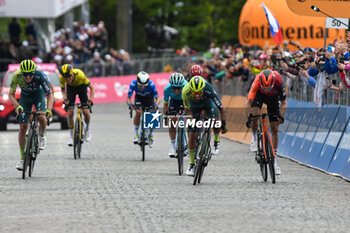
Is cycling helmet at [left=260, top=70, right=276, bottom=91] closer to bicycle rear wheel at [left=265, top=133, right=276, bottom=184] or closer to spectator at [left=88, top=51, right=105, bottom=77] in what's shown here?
bicycle rear wheel at [left=265, top=133, right=276, bottom=184]

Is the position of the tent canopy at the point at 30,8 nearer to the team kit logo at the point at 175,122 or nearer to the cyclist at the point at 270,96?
the team kit logo at the point at 175,122

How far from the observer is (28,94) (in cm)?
1616

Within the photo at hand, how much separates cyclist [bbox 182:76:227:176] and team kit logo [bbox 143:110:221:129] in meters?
0.12

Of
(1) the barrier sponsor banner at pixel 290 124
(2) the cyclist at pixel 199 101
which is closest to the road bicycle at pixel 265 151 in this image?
(2) the cyclist at pixel 199 101

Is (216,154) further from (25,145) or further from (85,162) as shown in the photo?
(25,145)

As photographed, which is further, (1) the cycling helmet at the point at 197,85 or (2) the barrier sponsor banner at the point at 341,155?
(2) the barrier sponsor banner at the point at 341,155

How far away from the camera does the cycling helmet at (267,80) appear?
575 inches

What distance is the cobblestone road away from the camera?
10000 millimetres

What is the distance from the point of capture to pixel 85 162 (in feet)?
59.5

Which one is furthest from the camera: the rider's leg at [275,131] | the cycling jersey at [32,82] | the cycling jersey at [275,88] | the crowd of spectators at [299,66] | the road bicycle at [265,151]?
the crowd of spectators at [299,66]

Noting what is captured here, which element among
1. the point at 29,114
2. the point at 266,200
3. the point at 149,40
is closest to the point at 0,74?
the point at 149,40

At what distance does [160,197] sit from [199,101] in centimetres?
275

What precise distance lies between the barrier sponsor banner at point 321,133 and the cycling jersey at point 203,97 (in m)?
2.57

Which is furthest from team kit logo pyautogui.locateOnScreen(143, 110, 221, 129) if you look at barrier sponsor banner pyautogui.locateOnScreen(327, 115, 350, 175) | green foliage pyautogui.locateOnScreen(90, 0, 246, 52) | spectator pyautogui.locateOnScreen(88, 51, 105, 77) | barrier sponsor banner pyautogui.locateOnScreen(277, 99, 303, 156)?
green foliage pyautogui.locateOnScreen(90, 0, 246, 52)
